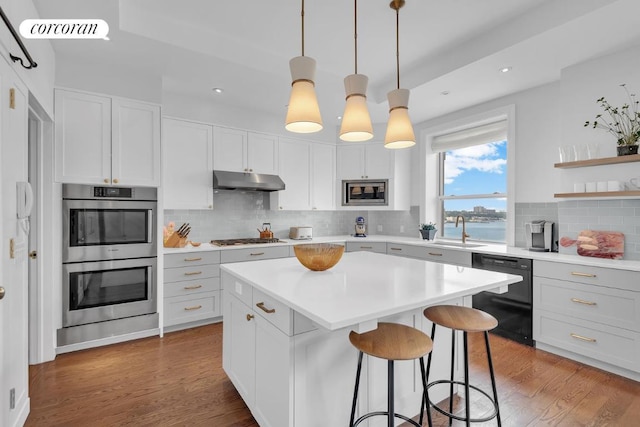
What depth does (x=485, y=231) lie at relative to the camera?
408cm

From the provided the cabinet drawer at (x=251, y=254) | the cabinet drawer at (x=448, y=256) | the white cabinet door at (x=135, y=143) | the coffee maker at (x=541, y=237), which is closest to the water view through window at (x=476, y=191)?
the coffee maker at (x=541, y=237)

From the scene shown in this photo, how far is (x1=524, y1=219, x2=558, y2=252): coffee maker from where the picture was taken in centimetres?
318

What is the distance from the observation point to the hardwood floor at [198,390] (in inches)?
75.4

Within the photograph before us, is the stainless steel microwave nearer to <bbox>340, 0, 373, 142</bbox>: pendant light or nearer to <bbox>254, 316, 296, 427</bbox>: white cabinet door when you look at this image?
<bbox>340, 0, 373, 142</bbox>: pendant light

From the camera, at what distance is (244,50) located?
9.65ft

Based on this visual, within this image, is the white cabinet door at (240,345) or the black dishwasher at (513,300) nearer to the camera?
the white cabinet door at (240,345)

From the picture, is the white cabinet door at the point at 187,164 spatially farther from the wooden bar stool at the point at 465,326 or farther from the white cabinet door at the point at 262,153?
the wooden bar stool at the point at 465,326

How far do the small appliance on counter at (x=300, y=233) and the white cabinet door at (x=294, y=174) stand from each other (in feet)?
1.01

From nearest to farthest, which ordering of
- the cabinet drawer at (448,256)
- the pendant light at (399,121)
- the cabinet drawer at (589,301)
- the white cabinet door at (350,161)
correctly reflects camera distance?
the pendant light at (399,121)
the cabinet drawer at (589,301)
the cabinet drawer at (448,256)
the white cabinet door at (350,161)

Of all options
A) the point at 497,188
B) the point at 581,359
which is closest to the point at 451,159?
the point at 497,188

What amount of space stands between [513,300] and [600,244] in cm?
87

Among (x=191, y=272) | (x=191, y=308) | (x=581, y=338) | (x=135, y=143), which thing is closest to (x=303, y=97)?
(x=135, y=143)

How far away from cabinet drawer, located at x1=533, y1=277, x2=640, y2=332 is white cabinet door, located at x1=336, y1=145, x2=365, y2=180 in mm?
2778

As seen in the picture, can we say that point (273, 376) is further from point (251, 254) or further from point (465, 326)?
point (251, 254)
